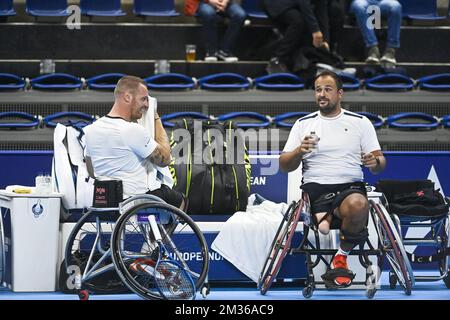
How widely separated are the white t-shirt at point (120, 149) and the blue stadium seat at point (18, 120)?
10.7ft

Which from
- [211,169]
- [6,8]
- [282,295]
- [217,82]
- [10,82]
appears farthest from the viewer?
[6,8]

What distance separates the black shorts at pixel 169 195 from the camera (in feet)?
22.1

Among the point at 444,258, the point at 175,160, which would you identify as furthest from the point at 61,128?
the point at 444,258

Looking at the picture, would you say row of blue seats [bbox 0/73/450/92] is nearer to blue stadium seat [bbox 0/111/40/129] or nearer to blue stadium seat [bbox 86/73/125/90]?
blue stadium seat [bbox 86/73/125/90]

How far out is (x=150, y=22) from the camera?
1183 cm

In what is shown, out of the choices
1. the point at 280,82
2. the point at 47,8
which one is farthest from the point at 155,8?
→ the point at 280,82

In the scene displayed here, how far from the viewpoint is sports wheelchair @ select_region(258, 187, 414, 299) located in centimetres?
656

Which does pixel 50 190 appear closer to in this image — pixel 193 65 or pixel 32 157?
pixel 32 157

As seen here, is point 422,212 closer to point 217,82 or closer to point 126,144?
point 126,144

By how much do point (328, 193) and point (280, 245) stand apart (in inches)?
18.3

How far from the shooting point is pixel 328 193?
6.80 meters

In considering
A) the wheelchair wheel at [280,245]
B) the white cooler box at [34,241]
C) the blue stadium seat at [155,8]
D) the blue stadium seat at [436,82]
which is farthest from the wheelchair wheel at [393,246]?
the blue stadium seat at [155,8]

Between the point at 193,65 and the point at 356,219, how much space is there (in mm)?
4733

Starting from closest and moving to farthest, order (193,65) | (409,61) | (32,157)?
1. (32,157)
2. (193,65)
3. (409,61)
